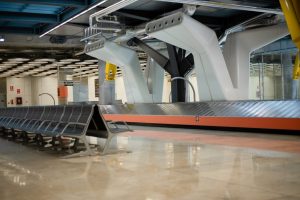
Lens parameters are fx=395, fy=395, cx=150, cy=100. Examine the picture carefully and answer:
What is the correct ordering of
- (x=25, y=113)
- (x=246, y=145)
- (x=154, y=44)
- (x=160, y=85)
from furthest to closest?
(x=154, y=44) < (x=160, y=85) < (x=25, y=113) < (x=246, y=145)

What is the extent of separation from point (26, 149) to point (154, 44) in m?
19.2

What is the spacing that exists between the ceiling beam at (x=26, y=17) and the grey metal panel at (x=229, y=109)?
20.1 ft

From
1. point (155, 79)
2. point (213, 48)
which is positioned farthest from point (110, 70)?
point (213, 48)

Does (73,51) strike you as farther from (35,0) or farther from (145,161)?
(145,161)

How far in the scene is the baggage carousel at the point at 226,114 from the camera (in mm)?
11945

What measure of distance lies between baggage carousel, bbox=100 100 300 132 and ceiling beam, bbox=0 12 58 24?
6061 millimetres

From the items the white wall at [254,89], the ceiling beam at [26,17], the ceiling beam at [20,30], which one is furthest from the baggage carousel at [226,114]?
the white wall at [254,89]

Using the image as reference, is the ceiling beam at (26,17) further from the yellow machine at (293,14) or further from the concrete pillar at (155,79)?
the yellow machine at (293,14)

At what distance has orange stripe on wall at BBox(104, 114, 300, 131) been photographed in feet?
38.6

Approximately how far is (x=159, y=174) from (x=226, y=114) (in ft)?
28.6

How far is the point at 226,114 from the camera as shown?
14000 millimetres

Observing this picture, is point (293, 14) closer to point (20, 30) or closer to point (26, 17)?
point (26, 17)

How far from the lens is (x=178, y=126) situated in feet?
53.4

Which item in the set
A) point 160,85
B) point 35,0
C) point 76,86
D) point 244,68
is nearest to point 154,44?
point 160,85
